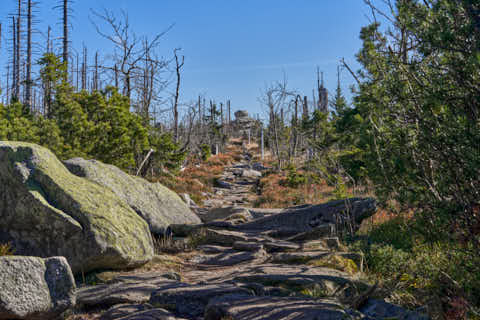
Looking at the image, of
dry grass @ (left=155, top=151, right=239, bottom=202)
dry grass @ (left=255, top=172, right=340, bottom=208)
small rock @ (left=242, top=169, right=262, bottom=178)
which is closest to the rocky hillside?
dry grass @ (left=255, top=172, right=340, bottom=208)

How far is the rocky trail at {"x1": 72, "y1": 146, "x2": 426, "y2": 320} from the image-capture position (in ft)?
12.3

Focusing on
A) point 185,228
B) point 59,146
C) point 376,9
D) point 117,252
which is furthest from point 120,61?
point 376,9

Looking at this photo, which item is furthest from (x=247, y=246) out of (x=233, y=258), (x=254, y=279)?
(x=254, y=279)

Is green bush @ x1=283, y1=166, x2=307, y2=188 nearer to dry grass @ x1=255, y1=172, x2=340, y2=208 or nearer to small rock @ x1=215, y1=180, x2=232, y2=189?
dry grass @ x1=255, y1=172, x2=340, y2=208

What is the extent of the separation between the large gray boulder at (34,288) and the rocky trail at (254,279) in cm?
37

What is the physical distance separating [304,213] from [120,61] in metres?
13.1

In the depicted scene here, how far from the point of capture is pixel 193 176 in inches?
925

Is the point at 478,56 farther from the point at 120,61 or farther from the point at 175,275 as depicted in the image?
the point at 120,61

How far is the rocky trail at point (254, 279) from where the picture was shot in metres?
3.74

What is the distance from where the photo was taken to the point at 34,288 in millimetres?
4219

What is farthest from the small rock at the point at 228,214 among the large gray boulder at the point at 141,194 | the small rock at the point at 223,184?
the small rock at the point at 223,184

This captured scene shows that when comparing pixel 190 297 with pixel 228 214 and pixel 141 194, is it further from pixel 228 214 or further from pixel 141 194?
pixel 228 214

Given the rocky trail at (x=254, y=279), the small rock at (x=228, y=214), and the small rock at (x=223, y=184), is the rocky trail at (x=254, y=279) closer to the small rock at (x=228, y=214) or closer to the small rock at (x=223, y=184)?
the small rock at (x=228, y=214)

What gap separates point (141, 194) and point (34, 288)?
571 centimetres
